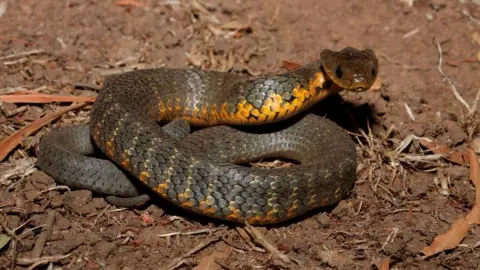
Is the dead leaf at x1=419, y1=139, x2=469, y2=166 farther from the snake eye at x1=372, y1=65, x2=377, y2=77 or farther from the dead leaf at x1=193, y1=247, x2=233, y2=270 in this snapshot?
the dead leaf at x1=193, y1=247, x2=233, y2=270

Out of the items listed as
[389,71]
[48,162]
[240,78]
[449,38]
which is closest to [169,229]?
[48,162]

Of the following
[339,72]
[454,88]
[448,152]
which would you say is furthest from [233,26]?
[448,152]

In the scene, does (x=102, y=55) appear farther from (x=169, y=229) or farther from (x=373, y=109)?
(x=373, y=109)

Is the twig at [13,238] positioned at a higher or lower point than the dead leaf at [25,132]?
lower

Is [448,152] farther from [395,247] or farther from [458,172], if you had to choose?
[395,247]

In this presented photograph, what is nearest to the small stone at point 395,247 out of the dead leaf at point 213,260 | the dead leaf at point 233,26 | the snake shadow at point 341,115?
the dead leaf at point 213,260

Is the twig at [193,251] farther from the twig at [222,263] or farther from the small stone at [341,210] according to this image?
the small stone at [341,210]
